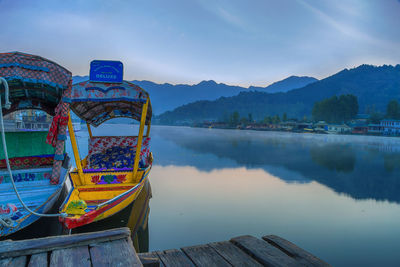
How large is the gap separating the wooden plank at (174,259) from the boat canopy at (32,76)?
762 cm

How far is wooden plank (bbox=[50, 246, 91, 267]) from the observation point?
1808mm

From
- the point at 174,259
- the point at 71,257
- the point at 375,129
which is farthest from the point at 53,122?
the point at 375,129

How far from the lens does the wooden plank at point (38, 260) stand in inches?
71.2

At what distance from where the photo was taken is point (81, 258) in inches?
73.7

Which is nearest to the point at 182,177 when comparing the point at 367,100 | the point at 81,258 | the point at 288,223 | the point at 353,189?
the point at 288,223

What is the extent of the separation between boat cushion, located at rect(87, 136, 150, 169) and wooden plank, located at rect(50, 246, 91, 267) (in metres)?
8.58

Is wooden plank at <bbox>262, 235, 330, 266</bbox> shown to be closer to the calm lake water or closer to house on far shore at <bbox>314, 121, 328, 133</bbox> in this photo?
the calm lake water

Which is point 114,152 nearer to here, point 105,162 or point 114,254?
point 105,162

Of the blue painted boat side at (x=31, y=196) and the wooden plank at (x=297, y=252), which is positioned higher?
the wooden plank at (x=297, y=252)

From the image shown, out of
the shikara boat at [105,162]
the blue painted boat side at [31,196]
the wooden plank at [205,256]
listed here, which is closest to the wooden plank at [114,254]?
the wooden plank at [205,256]

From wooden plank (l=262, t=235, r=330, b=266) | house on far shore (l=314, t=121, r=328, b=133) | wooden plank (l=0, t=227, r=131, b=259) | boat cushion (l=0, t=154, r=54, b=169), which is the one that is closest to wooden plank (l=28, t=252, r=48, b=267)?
wooden plank (l=0, t=227, r=131, b=259)

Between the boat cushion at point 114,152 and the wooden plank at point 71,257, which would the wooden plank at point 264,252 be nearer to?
the wooden plank at point 71,257

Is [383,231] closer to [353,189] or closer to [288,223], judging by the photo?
[288,223]

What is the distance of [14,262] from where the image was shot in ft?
5.98
